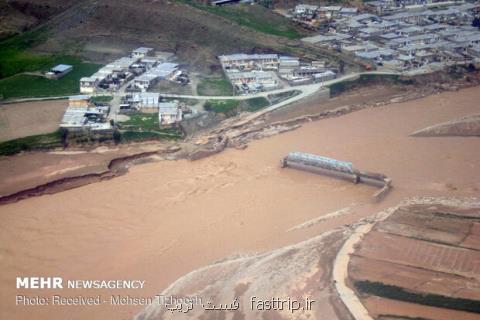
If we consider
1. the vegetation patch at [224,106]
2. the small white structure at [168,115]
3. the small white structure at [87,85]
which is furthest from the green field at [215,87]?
the small white structure at [87,85]

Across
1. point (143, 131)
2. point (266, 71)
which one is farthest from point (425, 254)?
point (266, 71)

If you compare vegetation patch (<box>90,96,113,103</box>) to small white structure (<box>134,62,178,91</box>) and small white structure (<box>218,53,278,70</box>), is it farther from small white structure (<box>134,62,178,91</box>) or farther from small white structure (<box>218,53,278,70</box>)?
small white structure (<box>218,53,278,70</box>)

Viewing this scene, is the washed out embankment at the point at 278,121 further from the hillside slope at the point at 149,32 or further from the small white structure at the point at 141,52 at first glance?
the small white structure at the point at 141,52

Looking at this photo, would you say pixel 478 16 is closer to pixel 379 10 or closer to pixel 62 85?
pixel 379 10

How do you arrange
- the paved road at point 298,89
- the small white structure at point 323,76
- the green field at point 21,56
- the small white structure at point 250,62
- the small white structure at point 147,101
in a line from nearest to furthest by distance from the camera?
1. the small white structure at point 147,101
2. the paved road at point 298,89
3. the small white structure at point 323,76
4. the green field at point 21,56
5. the small white structure at point 250,62

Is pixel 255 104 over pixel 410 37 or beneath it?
beneath

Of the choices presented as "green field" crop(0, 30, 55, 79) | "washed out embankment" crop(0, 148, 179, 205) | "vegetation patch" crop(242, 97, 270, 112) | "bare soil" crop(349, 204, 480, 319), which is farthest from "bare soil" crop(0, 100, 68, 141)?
"bare soil" crop(349, 204, 480, 319)

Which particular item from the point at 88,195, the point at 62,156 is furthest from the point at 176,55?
the point at 88,195

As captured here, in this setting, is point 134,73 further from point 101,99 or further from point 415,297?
point 415,297
